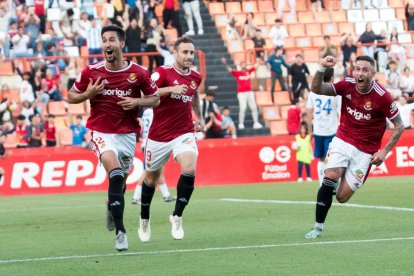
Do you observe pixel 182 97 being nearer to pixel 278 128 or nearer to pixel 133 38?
pixel 133 38

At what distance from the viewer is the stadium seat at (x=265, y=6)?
131 feet

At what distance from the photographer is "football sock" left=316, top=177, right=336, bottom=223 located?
1418 centimetres

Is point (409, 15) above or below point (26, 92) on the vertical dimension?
above

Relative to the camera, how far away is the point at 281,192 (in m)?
24.8

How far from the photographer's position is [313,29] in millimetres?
39906

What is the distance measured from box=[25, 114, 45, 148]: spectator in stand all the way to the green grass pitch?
26.0 feet

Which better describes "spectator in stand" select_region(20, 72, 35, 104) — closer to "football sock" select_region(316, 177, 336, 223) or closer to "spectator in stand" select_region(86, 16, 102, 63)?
"spectator in stand" select_region(86, 16, 102, 63)

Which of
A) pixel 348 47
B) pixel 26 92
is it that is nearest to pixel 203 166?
pixel 26 92

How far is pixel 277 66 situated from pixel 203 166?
594cm

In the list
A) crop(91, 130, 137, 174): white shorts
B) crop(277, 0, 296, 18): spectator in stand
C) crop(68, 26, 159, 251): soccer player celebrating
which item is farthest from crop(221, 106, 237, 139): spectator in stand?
crop(68, 26, 159, 251): soccer player celebrating

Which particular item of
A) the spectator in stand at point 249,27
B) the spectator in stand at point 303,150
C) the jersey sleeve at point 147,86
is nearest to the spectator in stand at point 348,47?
the spectator in stand at point 249,27

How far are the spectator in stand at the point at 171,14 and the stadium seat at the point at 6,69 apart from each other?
5.67 meters

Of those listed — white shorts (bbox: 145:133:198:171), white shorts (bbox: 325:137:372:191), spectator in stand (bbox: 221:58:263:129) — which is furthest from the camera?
spectator in stand (bbox: 221:58:263:129)

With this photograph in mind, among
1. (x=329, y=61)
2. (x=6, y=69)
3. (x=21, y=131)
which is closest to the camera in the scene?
(x=329, y=61)
